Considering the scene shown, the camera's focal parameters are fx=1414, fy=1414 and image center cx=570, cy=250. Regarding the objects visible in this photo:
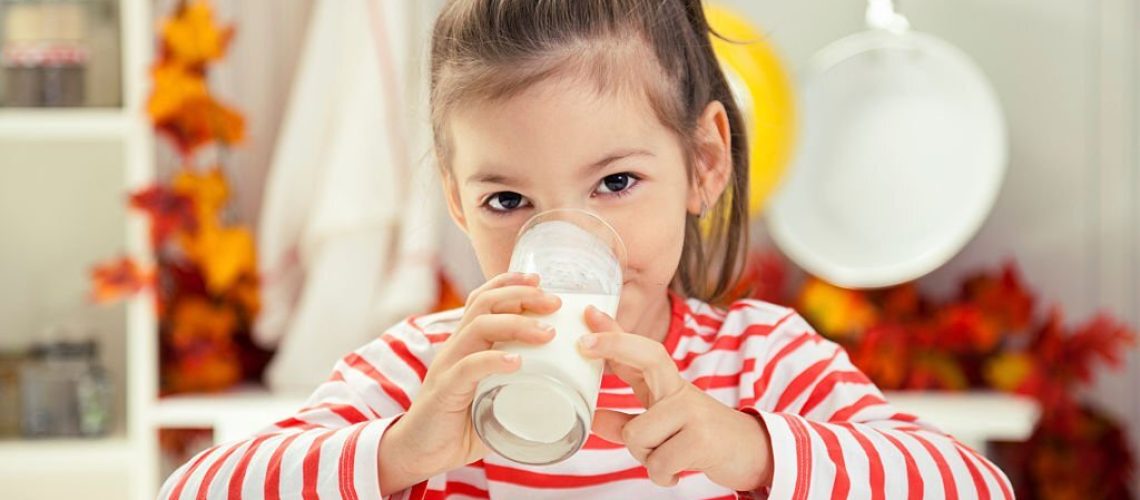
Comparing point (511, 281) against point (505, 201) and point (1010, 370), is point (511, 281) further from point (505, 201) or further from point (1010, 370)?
point (1010, 370)

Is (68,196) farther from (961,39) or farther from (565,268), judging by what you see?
(565,268)

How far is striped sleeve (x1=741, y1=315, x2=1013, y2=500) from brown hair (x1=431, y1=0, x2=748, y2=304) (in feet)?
0.60

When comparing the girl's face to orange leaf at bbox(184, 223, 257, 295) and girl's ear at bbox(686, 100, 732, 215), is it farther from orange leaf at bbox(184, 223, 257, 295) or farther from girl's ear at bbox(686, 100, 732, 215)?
orange leaf at bbox(184, 223, 257, 295)

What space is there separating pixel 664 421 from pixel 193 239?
1658 mm

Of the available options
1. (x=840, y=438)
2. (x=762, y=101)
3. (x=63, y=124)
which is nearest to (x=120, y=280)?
(x=63, y=124)

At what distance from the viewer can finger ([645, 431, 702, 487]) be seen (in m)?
0.85

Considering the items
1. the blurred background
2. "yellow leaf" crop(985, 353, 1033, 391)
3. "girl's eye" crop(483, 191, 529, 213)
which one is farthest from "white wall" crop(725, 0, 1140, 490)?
"girl's eye" crop(483, 191, 529, 213)

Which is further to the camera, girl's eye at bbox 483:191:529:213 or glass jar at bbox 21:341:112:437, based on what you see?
glass jar at bbox 21:341:112:437

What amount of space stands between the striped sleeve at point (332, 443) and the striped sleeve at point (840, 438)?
0.26m

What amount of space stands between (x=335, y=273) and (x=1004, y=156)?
1.13m

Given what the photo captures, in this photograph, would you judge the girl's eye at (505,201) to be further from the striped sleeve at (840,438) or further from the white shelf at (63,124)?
the white shelf at (63,124)

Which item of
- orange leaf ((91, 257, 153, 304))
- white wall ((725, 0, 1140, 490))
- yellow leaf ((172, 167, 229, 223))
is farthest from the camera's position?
white wall ((725, 0, 1140, 490))

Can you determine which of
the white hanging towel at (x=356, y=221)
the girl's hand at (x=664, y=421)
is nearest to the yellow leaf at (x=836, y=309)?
the white hanging towel at (x=356, y=221)

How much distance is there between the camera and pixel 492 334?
0.80m
